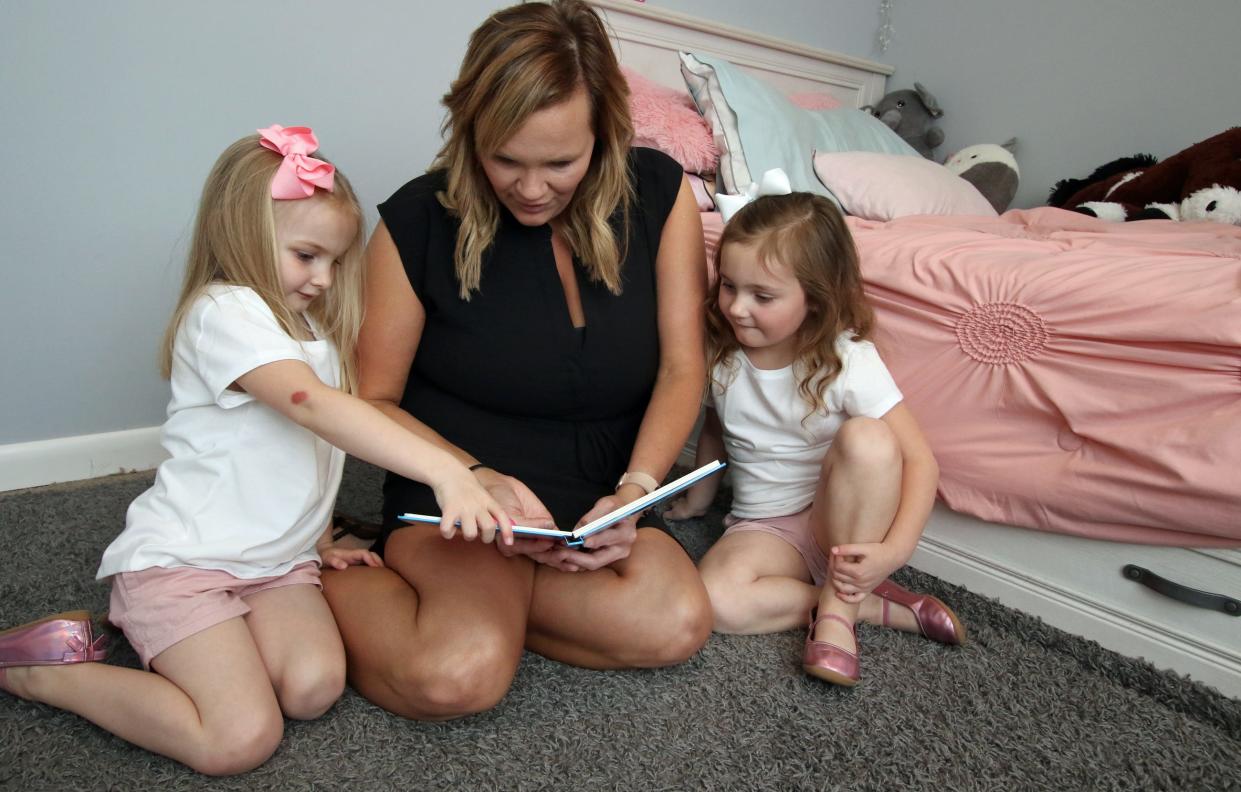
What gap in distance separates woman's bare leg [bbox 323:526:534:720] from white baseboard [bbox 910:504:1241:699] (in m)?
0.70

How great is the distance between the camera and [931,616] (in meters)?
1.16

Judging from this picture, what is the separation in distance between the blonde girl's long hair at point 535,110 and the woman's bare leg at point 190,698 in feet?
1.73

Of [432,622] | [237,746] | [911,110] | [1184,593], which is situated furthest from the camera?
[911,110]

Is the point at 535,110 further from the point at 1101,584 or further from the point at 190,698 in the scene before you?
the point at 1101,584

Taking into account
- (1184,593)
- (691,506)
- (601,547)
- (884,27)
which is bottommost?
(691,506)

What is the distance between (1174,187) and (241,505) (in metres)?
2.24

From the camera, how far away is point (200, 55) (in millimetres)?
1494

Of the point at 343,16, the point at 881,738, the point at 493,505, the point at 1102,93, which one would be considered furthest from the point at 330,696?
the point at 1102,93

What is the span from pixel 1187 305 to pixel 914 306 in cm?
36

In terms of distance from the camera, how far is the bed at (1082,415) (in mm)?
1031

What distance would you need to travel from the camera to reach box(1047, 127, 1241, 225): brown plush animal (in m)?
1.80

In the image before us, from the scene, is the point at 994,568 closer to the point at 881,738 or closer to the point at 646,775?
the point at 881,738

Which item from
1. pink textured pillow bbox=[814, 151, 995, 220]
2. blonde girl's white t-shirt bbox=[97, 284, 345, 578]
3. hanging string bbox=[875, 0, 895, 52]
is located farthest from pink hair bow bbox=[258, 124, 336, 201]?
hanging string bbox=[875, 0, 895, 52]

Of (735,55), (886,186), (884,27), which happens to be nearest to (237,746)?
(886,186)
